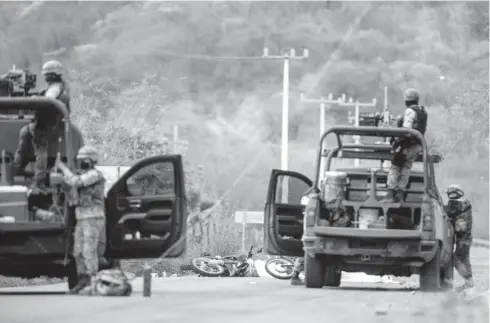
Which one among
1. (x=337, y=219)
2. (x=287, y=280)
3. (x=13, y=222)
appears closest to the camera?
(x=13, y=222)

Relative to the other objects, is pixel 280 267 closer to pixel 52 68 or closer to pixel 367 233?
pixel 367 233

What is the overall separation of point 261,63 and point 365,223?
107 m

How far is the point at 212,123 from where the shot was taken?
116m

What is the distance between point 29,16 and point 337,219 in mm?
82957

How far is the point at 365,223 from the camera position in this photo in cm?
2188

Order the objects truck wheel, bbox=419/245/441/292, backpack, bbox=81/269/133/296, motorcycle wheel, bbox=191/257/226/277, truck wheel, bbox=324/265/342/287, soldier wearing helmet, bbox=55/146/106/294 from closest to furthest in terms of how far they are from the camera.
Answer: backpack, bbox=81/269/133/296, soldier wearing helmet, bbox=55/146/106/294, truck wheel, bbox=419/245/441/292, truck wheel, bbox=324/265/342/287, motorcycle wheel, bbox=191/257/226/277

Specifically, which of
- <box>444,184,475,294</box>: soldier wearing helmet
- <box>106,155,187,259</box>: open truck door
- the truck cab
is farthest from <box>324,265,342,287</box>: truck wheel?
<box>106,155,187,259</box>: open truck door

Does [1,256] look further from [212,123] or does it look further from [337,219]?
[212,123]

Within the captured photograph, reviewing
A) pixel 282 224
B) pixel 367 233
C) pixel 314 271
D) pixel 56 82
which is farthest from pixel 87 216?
pixel 282 224

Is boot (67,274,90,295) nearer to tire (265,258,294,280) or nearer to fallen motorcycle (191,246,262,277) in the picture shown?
tire (265,258,294,280)

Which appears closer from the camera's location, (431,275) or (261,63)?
(431,275)

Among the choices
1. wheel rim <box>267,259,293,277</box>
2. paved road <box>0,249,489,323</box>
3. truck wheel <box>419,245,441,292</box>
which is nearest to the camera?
paved road <box>0,249,489,323</box>

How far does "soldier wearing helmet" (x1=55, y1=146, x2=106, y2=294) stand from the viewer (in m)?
19.2

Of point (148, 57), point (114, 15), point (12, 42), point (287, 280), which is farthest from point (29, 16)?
point (287, 280)
